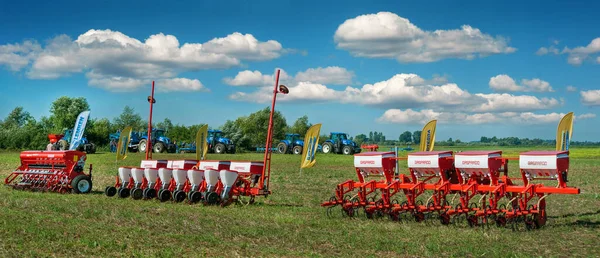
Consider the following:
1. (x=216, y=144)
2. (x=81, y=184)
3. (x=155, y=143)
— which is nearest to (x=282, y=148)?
(x=216, y=144)

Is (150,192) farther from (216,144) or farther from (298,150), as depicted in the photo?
(216,144)

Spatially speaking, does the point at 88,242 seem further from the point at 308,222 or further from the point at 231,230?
the point at 308,222

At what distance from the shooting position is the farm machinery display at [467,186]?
11.8 meters

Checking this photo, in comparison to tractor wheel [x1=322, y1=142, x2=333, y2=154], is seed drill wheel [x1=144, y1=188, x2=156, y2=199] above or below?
below

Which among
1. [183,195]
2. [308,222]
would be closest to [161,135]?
[183,195]

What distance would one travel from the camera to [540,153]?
11898mm

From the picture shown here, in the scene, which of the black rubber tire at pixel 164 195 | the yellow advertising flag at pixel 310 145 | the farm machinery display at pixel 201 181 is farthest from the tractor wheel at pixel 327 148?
the black rubber tire at pixel 164 195

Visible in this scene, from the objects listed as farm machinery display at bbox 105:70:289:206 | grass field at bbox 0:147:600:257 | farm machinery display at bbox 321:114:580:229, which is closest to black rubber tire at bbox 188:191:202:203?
farm machinery display at bbox 105:70:289:206

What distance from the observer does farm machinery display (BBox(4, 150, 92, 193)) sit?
63.7 feet

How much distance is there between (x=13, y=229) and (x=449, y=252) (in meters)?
7.46

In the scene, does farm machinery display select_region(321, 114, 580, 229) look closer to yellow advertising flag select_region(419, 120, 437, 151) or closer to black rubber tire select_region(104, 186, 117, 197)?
yellow advertising flag select_region(419, 120, 437, 151)

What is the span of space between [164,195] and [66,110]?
8323 centimetres

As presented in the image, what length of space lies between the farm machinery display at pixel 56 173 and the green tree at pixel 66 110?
229ft

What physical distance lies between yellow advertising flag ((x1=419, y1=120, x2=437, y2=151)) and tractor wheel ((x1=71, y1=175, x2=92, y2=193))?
34.2ft
